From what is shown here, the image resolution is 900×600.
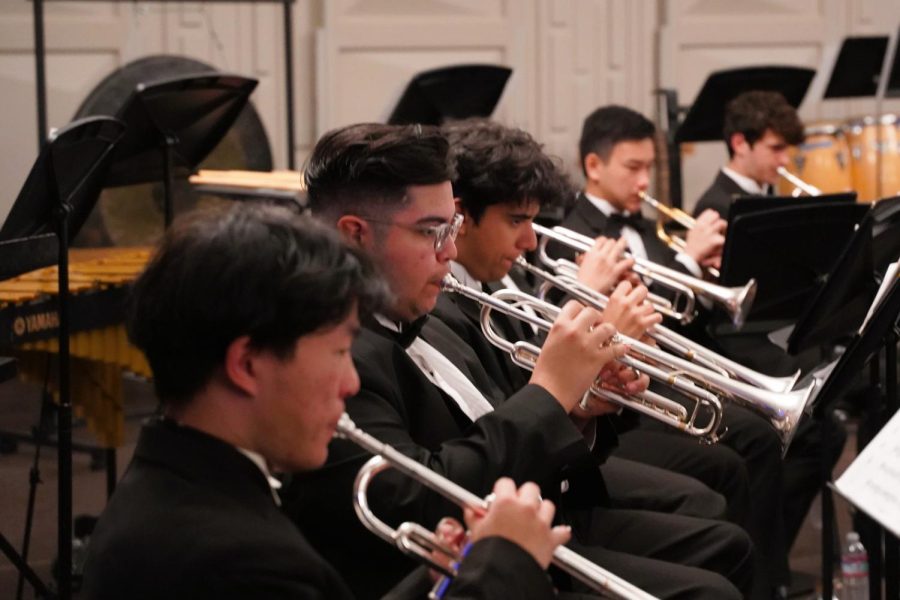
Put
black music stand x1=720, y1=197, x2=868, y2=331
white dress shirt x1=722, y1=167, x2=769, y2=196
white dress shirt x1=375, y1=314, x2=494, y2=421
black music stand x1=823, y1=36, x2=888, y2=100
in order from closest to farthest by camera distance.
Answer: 1. white dress shirt x1=375, y1=314, x2=494, y2=421
2. black music stand x1=720, y1=197, x2=868, y2=331
3. white dress shirt x1=722, y1=167, x2=769, y2=196
4. black music stand x1=823, y1=36, x2=888, y2=100

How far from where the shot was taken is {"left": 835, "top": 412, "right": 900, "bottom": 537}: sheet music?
2137 mm

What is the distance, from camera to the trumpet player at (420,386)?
7.58 feet

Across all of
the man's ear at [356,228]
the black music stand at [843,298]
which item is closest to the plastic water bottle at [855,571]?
the black music stand at [843,298]

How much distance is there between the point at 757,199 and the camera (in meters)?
4.24

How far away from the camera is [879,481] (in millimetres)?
2209

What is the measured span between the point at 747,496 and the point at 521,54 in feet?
14.5

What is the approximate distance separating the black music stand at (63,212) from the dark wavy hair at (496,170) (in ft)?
2.94

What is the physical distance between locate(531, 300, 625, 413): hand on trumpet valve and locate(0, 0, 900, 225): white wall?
4.19 m

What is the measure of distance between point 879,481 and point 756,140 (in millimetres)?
3897

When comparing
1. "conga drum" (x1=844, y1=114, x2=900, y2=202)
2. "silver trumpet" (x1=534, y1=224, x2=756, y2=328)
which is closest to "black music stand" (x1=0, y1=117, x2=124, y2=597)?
"silver trumpet" (x1=534, y1=224, x2=756, y2=328)

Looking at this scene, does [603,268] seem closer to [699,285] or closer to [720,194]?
[699,285]

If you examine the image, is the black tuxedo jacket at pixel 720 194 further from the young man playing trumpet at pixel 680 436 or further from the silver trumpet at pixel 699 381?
the silver trumpet at pixel 699 381

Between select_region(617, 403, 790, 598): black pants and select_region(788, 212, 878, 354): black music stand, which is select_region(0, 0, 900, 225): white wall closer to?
select_region(617, 403, 790, 598): black pants

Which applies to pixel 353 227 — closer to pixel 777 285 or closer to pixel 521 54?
pixel 777 285
